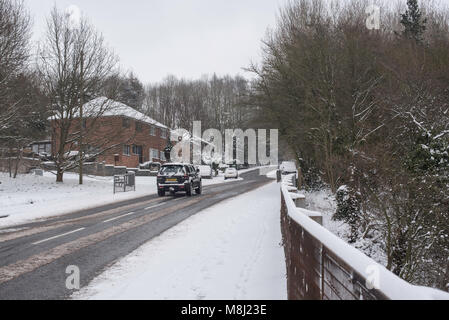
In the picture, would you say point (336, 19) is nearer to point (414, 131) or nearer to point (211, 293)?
point (414, 131)

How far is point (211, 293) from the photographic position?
539cm

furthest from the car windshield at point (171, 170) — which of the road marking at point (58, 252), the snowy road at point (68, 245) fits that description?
the road marking at point (58, 252)

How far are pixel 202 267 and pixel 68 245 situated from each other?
3712 millimetres

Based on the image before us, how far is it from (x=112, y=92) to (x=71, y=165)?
632 centimetres

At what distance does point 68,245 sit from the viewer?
8.63 meters

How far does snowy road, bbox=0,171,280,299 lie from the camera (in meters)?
→ 5.82

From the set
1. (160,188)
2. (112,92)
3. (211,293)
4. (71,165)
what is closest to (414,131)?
(211,293)

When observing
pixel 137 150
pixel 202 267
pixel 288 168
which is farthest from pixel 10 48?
pixel 137 150

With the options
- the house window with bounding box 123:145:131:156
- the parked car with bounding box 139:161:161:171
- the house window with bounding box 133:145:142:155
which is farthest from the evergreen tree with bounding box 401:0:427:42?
the house window with bounding box 133:145:142:155

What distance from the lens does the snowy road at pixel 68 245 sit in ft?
19.1

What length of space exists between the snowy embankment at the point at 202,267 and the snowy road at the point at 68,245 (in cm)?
46

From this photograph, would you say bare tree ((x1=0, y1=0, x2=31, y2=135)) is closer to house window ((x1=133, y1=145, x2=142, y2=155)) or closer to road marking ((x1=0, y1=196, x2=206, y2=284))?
road marking ((x1=0, y1=196, x2=206, y2=284))

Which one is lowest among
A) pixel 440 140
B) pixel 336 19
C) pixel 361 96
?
pixel 440 140

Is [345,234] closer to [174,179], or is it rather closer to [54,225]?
[54,225]
